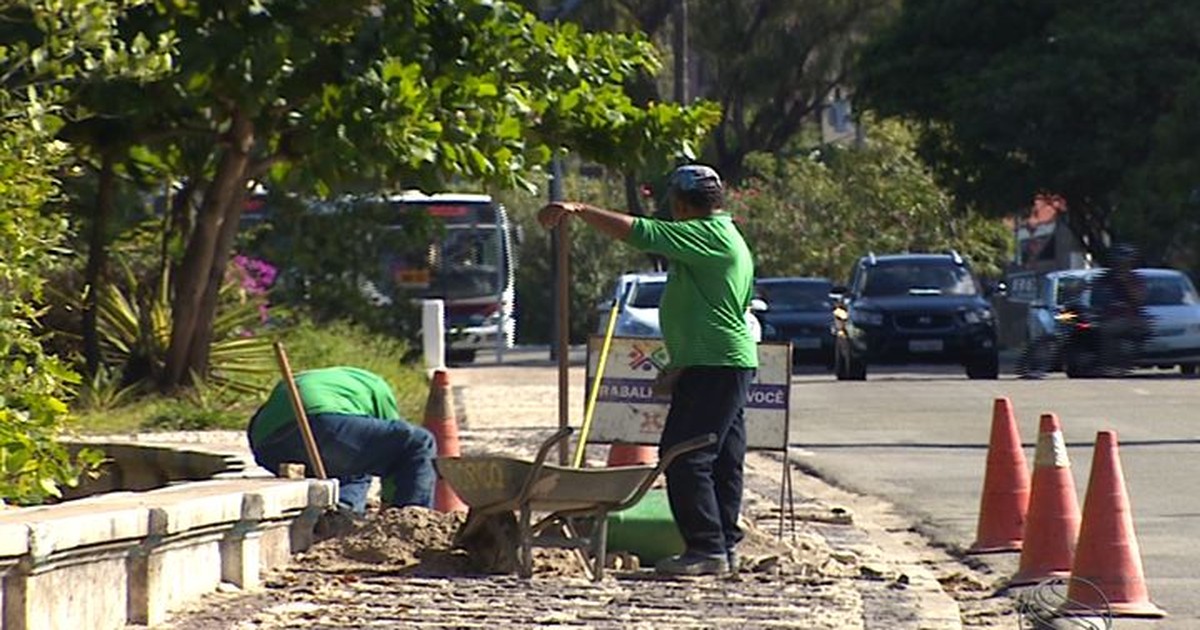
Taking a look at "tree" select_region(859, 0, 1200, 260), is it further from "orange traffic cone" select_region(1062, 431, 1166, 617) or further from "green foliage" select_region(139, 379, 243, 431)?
"orange traffic cone" select_region(1062, 431, 1166, 617)

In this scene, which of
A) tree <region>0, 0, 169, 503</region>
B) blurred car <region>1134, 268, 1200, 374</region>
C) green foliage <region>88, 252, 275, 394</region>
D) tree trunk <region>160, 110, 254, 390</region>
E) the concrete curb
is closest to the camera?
the concrete curb

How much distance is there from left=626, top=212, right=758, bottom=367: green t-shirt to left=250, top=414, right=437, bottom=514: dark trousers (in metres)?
1.40

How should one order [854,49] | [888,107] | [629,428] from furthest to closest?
[854,49], [888,107], [629,428]

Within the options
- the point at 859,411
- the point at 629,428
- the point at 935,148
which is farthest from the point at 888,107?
the point at 629,428

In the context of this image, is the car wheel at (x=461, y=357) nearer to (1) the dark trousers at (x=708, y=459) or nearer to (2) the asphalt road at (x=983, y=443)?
(2) the asphalt road at (x=983, y=443)

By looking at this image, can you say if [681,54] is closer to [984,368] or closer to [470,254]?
[470,254]

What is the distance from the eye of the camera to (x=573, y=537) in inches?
423

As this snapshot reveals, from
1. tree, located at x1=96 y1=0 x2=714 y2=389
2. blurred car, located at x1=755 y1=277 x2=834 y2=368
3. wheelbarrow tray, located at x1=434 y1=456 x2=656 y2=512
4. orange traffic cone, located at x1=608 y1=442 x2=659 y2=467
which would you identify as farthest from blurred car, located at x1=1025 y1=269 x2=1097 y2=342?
blurred car, located at x1=755 y1=277 x2=834 y2=368

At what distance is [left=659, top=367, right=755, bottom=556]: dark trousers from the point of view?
10820 millimetres

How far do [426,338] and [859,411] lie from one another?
8.51 m

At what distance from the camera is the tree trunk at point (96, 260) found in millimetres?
20844

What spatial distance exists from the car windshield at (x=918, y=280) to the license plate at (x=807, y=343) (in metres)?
4.78

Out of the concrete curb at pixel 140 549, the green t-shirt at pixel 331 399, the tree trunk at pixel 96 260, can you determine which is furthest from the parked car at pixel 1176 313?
the concrete curb at pixel 140 549

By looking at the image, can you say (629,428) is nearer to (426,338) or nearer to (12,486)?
(12,486)
